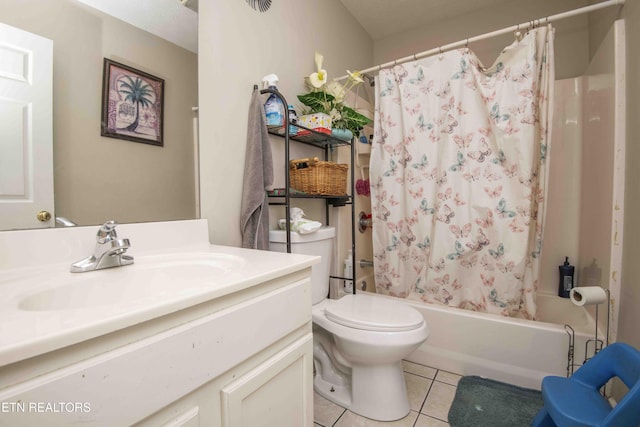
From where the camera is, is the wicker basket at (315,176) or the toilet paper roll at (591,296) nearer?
the toilet paper roll at (591,296)

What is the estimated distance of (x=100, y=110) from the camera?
89 centimetres

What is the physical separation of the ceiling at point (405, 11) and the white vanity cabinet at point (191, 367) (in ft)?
6.83

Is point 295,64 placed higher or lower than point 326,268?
higher

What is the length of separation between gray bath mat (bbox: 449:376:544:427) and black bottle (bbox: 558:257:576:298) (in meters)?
0.79

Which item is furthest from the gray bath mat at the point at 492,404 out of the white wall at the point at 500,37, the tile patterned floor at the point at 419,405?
the white wall at the point at 500,37

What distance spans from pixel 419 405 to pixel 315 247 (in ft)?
2.80

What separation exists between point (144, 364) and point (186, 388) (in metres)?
0.10

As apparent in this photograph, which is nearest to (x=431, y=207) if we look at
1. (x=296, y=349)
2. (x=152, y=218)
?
(x=296, y=349)

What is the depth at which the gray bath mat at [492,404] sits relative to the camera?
4.00 ft

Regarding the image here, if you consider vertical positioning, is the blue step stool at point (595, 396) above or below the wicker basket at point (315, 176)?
below

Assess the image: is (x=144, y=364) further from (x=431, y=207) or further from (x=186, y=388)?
(x=431, y=207)

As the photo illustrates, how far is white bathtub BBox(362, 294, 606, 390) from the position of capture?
1.38 metres

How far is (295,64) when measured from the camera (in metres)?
1.66

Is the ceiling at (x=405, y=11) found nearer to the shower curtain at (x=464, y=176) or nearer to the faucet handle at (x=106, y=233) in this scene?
the shower curtain at (x=464, y=176)
